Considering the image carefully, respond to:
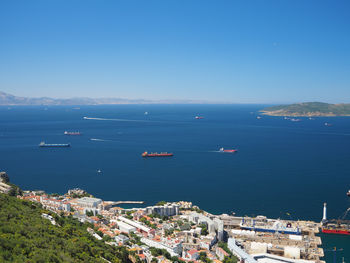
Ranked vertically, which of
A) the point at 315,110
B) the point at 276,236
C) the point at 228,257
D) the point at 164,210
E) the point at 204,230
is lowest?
the point at 276,236

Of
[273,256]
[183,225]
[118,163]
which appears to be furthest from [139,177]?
[273,256]

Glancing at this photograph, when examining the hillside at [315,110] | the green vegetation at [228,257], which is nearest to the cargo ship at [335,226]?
the green vegetation at [228,257]

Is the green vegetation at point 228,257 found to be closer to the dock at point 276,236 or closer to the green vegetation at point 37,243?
the dock at point 276,236

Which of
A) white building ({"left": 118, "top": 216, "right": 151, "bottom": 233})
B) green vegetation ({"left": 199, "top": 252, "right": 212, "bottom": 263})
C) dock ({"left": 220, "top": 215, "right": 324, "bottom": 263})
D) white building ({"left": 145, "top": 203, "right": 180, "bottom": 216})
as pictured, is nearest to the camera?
green vegetation ({"left": 199, "top": 252, "right": 212, "bottom": 263})

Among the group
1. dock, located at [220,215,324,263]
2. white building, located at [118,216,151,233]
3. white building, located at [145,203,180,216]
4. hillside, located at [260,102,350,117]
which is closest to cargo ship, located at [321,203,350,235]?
dock, located at [220,215,324,263]

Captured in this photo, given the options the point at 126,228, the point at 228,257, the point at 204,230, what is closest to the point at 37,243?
the point at 126,228

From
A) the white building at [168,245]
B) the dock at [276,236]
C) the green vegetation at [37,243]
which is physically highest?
the green vegetation at [37,243]

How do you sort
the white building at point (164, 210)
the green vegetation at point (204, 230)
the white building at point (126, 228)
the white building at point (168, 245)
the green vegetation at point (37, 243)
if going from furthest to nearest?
the white building at point (164, 210)
the green vegetation at point (204, 230)
the white building at point (126, 228)
the white building at point (168, 245)
the green vegetation at point (37, 243)

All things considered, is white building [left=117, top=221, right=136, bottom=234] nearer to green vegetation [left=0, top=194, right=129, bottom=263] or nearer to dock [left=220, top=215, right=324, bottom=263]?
green vegetation [left=0, top=194, right=129, bottom=263]

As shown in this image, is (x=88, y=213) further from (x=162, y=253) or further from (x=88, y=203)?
(x=162, y=253)
